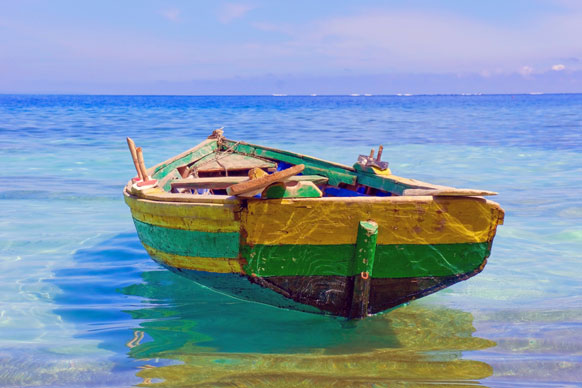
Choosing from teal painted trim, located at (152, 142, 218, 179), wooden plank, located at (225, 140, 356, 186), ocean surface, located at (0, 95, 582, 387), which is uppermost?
wooden plank, located at (225, 140, 356, 186)

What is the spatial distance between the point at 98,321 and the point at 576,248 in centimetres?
596

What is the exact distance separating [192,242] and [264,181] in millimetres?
873

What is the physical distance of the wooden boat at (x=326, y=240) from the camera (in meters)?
3.74

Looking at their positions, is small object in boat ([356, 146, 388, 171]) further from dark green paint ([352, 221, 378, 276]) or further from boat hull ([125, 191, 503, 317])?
dark green paint ([352, 221, 378, 276])

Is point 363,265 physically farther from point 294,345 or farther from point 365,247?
point 294,345

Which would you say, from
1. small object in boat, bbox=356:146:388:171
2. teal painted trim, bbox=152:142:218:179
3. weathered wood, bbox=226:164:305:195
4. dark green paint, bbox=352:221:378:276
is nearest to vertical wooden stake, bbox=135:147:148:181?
weathered wood, bbox=226:164:305:195

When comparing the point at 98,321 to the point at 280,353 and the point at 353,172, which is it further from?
the point at 353,172

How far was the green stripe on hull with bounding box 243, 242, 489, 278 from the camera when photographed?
12.6 ft

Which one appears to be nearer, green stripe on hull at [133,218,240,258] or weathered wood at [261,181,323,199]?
weathered wood at [261,181,323,199]

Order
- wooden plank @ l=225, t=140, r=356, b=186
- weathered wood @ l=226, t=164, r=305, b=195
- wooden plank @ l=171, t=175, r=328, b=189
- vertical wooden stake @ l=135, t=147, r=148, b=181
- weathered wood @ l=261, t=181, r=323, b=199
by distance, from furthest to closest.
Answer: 1. wooden plank @ l=225, t=140, r=356, b=186
2. wooden plank @ l=171, t=175, r=328, b=189
3. vertical wooden stake @ l=135, t=147, r=148, b=181
4. weathered wood @ l=261, t=181, r=323, b=199
5. weathered wood @ l=226, t=164, r=305, b=195

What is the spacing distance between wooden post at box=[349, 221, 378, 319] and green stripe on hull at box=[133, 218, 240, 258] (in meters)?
0.81

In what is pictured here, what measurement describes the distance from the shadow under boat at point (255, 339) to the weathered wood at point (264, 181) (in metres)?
1.26

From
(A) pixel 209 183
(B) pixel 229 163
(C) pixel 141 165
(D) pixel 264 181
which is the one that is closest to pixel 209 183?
(A) pixel 209 183

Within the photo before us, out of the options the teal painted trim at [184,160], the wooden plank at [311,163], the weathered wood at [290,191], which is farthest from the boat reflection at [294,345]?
the teal painted trim at [184,160]
